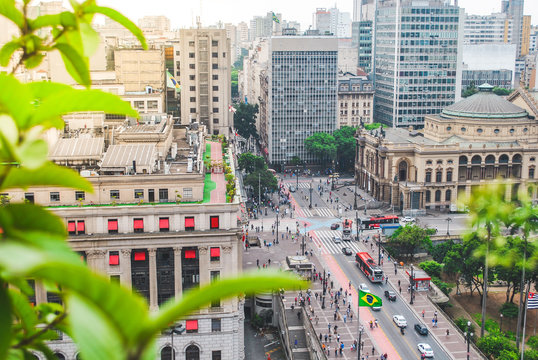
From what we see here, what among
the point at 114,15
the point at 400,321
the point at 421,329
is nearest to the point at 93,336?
the point at 114,15

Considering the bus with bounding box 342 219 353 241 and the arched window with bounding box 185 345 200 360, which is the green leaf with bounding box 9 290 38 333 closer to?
the arched window with bounding box 185 345 200 360

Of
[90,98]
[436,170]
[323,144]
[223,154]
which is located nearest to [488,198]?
[223,154]

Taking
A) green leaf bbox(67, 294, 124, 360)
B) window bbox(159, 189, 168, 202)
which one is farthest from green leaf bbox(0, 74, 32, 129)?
window bbox(159, 189, 168, 202)

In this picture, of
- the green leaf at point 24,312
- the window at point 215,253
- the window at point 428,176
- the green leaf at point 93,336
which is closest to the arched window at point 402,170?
the window at point 428,176

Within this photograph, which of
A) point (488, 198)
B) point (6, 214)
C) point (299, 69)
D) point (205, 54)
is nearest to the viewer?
point (6, 214)

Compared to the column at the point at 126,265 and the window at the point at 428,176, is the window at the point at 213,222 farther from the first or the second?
the window at the point at 428,176

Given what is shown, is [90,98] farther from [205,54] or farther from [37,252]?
[205,54]

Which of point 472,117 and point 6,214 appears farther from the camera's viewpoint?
point 472,117
